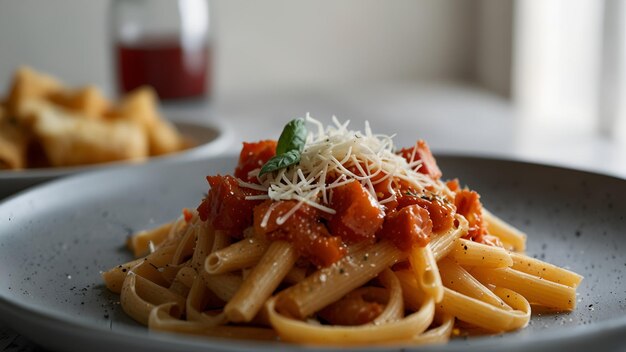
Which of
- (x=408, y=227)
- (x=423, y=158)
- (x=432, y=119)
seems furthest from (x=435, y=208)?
(x=432, y=119)

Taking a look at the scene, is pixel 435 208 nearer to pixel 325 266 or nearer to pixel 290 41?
pixel 325 266

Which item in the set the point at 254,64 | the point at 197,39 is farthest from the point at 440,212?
the point at 254,64

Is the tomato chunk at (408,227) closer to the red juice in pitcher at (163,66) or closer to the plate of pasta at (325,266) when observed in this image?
the plate of pasta at (325,266)

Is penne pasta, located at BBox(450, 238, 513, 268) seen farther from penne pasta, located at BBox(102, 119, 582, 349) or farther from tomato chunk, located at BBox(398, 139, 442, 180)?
tomato chunk, located at BBox(398, 139, 442, 180)

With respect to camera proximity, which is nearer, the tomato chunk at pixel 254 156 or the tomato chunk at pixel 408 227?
the tomato chunk at pixel 408 227

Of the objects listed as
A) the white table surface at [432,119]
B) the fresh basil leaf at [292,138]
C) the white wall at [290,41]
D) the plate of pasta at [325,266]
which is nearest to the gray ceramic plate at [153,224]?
the plate of pasta at [325,266]

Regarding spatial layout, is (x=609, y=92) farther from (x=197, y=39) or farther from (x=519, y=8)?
(x=197, y=39)
